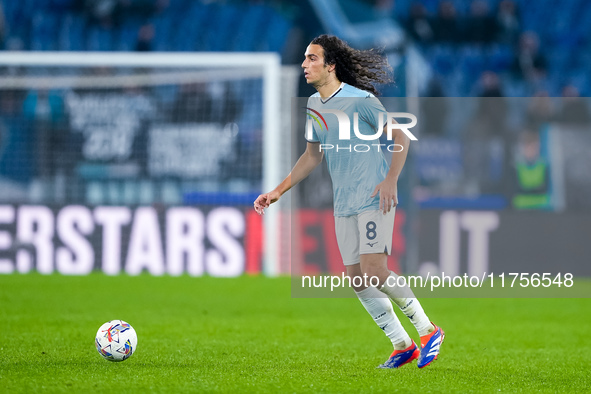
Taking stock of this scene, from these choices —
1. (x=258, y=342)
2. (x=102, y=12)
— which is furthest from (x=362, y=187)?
(x=102, y=12)

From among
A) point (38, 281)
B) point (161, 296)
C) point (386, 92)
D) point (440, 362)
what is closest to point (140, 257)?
point (38, 281)

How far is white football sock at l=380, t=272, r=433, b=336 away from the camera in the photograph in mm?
4984

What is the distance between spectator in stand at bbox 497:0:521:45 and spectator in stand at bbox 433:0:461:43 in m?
0.86

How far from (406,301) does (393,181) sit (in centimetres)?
73

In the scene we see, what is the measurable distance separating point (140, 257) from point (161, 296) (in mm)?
2577

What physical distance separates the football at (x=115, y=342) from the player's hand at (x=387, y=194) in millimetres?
1717

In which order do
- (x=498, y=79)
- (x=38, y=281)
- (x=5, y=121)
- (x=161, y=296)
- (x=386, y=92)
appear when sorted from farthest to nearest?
(x=498, y=79)
(x=386, y=92)
(x=5, y=121)
(x=38, y=281)
(x=161, y=296)

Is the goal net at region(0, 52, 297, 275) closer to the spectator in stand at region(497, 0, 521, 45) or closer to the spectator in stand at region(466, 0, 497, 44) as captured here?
the spectator in stand at region(466, 0, 497, 44)

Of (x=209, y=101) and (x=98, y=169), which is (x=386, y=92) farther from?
(x=98, y=169)

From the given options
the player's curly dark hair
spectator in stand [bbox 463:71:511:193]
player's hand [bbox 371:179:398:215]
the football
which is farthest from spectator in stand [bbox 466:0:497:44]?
the football

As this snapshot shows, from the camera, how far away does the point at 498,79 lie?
16.6 metres

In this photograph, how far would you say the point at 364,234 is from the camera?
193 inches

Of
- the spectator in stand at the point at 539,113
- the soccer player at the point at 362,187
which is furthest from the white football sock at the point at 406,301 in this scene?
the spectator in stand at the point at 539,113

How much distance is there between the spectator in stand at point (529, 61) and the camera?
1708 centimetres
